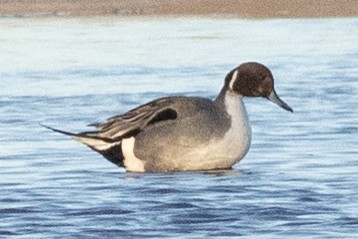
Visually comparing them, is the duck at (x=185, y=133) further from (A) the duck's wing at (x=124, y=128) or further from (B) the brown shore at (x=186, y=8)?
(B) the brown shore at (x=186, y=8)

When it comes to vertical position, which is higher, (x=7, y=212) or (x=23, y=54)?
(x=7, y=212)

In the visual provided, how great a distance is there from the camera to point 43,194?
9109 millimetres

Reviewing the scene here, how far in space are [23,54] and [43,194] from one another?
974cm

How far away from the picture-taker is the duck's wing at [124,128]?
1029 cm

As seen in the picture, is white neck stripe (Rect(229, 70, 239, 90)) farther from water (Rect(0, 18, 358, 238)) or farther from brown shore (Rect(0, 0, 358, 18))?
brown shore (Rect(0, 0, 358, 18))

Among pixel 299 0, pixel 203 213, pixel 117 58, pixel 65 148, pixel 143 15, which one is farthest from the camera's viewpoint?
pixel 299 0

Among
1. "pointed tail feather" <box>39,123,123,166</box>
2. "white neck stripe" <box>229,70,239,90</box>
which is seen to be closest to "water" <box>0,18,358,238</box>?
"pointed tail feather" <box>39,123,123,166</box>

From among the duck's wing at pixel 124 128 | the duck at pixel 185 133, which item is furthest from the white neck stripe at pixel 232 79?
the duck's wing at pixel 124 128

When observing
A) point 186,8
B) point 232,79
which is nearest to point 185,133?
point 232,79

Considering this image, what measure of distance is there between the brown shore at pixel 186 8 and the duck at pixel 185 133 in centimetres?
1417

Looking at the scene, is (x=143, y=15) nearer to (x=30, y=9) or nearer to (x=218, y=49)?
(x=30, y=9)

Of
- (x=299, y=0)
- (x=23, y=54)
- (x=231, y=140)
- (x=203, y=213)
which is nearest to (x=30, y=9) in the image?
(x=299, y=0)

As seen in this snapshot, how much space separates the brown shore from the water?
3310 millimetres

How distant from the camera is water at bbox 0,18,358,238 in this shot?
321 inches
